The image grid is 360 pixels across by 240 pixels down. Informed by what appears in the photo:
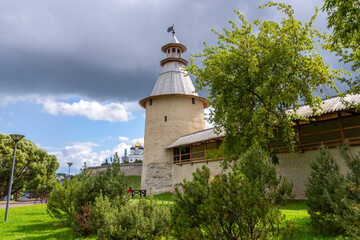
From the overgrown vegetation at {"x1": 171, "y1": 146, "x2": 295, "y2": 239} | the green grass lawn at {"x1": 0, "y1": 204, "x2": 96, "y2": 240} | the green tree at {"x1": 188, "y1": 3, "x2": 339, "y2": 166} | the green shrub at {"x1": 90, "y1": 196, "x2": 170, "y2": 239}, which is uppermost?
the green tree at {"x1": 188, "y1": 3, "x2": 339, "y2": 166}

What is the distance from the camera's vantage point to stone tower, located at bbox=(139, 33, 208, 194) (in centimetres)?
2181

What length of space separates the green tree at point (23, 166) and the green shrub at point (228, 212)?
86.6ft

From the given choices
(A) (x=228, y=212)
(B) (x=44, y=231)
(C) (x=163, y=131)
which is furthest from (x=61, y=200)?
(C) (x=163, y=131)

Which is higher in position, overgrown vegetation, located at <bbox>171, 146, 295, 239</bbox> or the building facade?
the building facade

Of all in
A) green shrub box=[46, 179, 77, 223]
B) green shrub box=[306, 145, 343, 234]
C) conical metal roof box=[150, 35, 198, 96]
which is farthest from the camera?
conical metal roof box=[150, 35, 198, 96]

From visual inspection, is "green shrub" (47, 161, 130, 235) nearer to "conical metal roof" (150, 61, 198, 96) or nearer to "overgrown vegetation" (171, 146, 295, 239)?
"overgrown vegetation" (171, 146, 295, 239)

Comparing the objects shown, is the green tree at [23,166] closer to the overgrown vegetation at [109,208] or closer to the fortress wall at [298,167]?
the overgrown vegetation at [109,208]

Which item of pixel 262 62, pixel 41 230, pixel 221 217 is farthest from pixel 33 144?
pixel 221 217

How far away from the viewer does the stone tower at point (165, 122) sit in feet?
71.6

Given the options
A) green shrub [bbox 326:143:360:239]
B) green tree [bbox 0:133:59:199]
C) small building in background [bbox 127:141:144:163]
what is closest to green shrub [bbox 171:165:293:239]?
green shrub [bbox 326:143:360:239]

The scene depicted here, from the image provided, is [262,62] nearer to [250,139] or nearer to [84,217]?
[250,139]

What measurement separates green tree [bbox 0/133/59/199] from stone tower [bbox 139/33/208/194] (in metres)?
11.9

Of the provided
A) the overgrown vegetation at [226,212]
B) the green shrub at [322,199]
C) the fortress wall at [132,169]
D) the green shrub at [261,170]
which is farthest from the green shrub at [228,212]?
the fortress wall at [132,169]

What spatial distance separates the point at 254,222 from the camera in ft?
10.3
